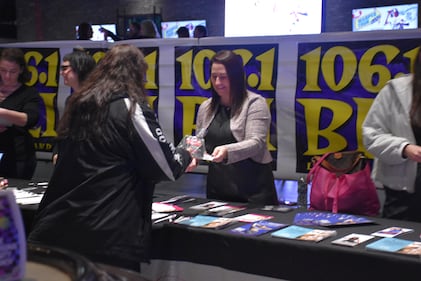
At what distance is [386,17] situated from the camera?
861 centimetres

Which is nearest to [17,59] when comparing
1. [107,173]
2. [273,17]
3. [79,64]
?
[79,64]

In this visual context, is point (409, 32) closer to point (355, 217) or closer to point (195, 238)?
point (355, 217)

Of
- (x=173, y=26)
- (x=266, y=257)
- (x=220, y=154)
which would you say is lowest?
(x=266, y=257)

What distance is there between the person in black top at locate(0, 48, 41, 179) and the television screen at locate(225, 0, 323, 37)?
5.55 metres

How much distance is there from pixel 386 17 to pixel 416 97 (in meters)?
6.68

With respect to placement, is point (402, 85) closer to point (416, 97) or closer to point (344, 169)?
point (416, 97)

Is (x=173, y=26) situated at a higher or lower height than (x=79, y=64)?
higher

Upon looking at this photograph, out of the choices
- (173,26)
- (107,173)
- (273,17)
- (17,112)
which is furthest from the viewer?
(173,26)

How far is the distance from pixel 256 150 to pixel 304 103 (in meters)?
1.15

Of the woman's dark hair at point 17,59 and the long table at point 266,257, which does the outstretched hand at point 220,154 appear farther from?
the woman's dark hair at point 17,59

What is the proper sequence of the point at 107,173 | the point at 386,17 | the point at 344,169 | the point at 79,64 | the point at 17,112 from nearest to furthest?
the point at 107,173
the point at 344,169
the point at 79,64
the point at 17,112
the point at 386,17

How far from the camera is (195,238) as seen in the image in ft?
7.42

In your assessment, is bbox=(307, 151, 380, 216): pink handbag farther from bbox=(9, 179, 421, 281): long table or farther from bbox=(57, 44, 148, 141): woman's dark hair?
bbox=(57, 44, 148, 141): woman's dark hair

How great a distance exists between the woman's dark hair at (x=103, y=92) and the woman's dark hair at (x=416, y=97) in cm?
118
